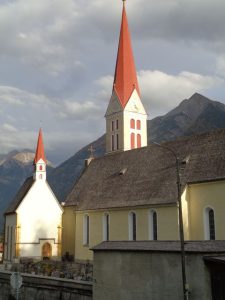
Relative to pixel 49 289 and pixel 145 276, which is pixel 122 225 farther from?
pixel 145 276

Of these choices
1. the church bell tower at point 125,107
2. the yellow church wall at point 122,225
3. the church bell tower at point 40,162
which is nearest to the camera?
the yellow church wall at point 122,225

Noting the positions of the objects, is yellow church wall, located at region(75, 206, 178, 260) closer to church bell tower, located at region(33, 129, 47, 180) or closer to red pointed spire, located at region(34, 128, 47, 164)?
church bell tower, located at region(33, 129, 47, 180)

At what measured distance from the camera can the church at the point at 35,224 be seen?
1949 inches

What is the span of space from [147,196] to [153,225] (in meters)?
2.65

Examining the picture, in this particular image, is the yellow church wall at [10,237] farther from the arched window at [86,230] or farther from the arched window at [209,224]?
the arched window at [209,224]

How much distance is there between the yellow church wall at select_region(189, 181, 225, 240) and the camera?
33.7 m

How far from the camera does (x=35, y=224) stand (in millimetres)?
50344

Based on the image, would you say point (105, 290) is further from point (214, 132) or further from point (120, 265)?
point (214, 132)

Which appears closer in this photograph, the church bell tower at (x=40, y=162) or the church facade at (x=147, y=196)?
the church facade at (x=147, y=196)

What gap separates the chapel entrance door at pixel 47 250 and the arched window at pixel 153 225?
53.3 feet

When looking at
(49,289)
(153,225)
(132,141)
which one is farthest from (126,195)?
(132,141)

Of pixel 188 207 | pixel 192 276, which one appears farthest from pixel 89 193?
pixel 192 276

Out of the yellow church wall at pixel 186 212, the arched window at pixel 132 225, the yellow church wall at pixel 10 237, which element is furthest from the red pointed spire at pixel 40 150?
the yellow church wall at pixel 186 212

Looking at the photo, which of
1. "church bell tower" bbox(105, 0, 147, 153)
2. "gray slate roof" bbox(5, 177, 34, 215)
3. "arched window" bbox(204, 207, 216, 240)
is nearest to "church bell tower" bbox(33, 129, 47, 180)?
"gray slate roof" bbox(5, 177, 34, 215)
